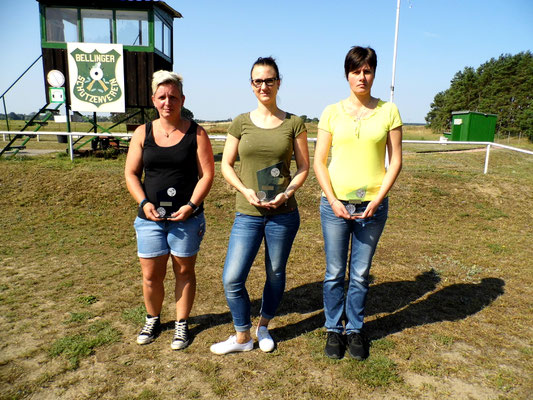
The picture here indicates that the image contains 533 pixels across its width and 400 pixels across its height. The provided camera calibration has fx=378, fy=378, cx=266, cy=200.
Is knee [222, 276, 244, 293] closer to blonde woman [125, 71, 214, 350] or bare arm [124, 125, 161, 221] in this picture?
blonde woman [125, 71, 214, 350]

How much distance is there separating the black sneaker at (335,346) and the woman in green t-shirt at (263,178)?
74 centimetres

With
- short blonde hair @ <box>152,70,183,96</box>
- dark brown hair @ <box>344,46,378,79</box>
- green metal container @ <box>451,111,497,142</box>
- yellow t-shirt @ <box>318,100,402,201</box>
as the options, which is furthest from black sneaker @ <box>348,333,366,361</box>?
green metal container @ <box>451,111,497,142</box>

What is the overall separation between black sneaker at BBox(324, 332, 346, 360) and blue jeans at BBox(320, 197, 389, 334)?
2.1 inches

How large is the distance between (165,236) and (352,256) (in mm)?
1568

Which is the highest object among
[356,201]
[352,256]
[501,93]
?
[501,93]

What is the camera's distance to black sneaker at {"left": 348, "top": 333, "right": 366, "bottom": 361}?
10.2 feet

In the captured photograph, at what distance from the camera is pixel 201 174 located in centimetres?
311

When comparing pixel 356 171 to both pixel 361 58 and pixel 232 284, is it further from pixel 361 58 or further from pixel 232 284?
pixel 232 284

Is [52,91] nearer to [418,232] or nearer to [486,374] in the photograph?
[418,232]

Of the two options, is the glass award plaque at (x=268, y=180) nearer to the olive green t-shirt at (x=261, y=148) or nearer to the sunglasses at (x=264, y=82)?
the olive green t-shirt at (x=261, y=148)

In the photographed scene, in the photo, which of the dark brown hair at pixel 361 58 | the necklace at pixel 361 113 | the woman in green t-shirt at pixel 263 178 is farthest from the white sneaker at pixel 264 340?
the dark brown hair at pixel 361 58

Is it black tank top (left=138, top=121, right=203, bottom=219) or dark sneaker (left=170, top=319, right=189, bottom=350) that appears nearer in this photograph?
black tank top (left=138, top=121, right=203, bottom=219)

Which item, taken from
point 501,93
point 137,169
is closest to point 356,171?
point 137,169

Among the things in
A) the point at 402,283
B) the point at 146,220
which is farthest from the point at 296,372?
the point at 402,283
